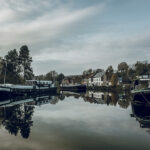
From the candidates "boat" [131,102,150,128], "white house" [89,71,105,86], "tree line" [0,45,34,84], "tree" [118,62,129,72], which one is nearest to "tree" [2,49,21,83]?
"tree line" [0,45,34,84]

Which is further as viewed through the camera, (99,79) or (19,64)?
(99,79)

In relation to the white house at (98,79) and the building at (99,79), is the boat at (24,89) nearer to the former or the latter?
the building at (99,79)

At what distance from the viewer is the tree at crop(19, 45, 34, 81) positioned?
302ft

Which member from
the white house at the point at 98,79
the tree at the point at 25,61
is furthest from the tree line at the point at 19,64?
the white house at the point at 98,79

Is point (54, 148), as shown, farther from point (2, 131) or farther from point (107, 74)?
point (107, 74)

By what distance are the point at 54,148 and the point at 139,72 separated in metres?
107

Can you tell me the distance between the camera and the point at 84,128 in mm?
19344

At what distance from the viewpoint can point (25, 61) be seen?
92.6 metres

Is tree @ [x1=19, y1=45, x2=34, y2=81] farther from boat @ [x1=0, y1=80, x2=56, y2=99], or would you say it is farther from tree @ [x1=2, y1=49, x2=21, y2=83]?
boat @ [x1=0, y1=80, x2=56, y2=99]

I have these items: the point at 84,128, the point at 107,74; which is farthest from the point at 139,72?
the point at 84,128

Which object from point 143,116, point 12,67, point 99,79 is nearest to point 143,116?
point 143,116

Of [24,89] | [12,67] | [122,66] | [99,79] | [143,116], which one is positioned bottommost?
[143,116]

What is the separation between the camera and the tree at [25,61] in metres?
92.2

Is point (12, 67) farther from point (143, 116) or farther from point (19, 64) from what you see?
point (143, 116)
